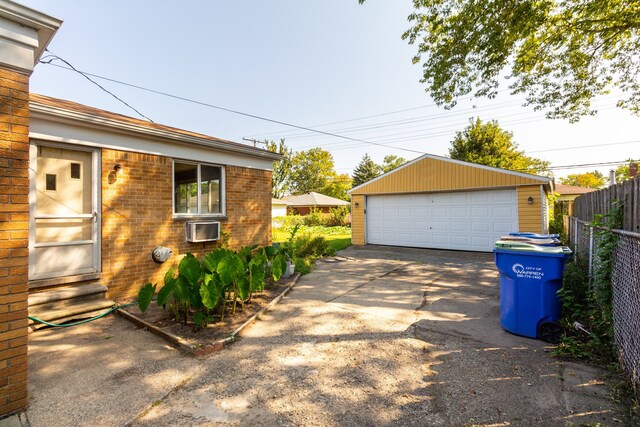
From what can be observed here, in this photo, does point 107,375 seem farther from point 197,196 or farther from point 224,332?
point 197,196

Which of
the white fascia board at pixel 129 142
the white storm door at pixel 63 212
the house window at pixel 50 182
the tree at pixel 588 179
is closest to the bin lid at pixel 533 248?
the white fascia board at pixel 129 142

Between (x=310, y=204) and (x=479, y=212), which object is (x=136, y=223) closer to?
(x=479, y=212)

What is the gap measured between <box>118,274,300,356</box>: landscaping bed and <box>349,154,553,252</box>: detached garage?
8.75 m

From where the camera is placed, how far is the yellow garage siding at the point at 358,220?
46.0 ft

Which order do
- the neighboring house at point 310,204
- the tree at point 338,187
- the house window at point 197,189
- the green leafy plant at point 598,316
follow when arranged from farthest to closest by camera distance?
the tree at point 338,187
the neighboring house at point 310,204
the house window at point 197,189
the green leafy plant at point 598,316

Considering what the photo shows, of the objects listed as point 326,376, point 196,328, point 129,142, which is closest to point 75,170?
point 129,142

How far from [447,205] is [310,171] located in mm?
41274

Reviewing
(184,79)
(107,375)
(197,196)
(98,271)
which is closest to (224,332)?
(107,375)

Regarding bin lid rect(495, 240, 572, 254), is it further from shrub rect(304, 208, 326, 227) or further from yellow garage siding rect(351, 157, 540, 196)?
shrub rect(304, 208, 326, 227)

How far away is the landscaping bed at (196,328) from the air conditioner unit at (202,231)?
1.66 m

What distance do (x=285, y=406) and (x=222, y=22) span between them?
13029mm

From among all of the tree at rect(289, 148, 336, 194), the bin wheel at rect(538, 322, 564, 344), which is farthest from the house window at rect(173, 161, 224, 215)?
the tree at rect(289, 148, 336, 194)

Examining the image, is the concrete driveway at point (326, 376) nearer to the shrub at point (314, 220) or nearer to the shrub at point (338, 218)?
the shrub at point (338, 218)

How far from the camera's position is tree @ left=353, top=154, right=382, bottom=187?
158 ft
